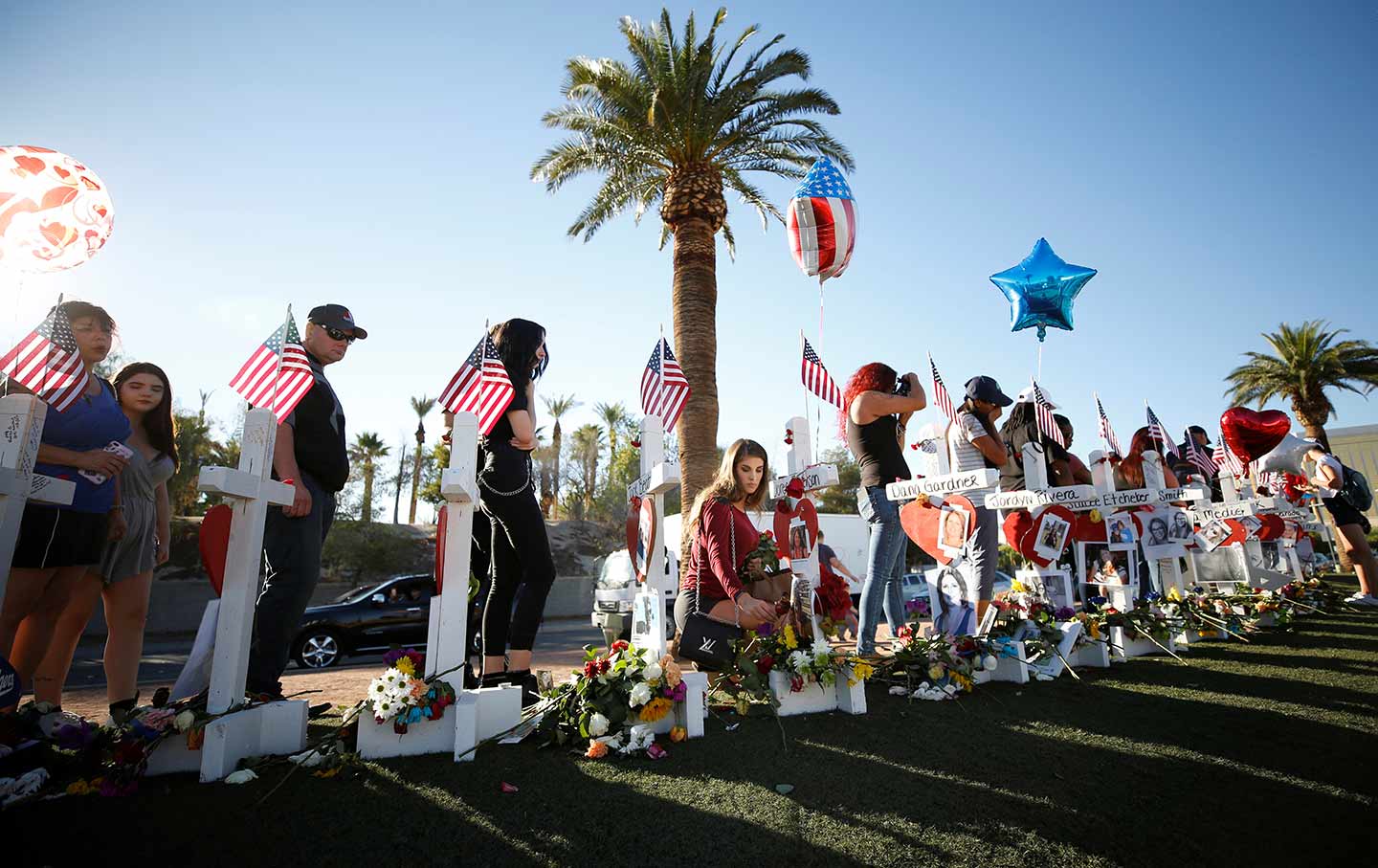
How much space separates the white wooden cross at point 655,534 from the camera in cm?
402

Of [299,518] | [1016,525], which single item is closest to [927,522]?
[1016,525]

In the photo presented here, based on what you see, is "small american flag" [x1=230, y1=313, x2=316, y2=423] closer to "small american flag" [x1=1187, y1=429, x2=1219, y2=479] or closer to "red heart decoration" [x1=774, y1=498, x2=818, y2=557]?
"red heart decoration" [x1=774, y1=498, x2=818, y2=557]

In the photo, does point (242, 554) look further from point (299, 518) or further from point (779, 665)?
point (779, 665)

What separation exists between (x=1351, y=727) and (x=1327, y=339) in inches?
1075

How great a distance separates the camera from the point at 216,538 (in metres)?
2.85

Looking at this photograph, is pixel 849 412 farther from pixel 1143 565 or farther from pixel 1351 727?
pixel 1143 565

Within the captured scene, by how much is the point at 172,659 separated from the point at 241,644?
10.1 metres

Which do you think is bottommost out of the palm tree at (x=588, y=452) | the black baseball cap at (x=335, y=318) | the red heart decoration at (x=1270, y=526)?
the red heart decoration at (x=1270, y=526)

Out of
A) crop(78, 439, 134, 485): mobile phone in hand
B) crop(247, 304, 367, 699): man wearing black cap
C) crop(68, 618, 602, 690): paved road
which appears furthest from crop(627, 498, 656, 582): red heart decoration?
crop(68, 618, 602, 690): paved road

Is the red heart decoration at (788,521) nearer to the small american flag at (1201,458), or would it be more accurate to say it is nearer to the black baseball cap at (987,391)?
the black baseball cap at (987,391)

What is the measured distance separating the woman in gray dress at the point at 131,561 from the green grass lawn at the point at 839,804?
106 centimetres

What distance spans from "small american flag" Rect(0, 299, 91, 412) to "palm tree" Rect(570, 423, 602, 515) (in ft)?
128

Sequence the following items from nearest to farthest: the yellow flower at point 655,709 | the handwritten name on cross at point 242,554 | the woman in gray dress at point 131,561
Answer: the handwritten name on cross at point 242,554
the yellow flower at point 655,709
the woman in gray dress at point 131,561

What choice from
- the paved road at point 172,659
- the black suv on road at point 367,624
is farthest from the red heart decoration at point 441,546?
the black suv on road at point 367,624
